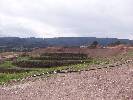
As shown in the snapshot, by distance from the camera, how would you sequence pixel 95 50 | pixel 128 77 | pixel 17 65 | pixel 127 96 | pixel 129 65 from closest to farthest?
pixel 127 96
pixel 128 77
pixel 129 65
pixel 17 65
pixel 95 50

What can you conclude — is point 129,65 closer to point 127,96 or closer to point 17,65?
point 127,96

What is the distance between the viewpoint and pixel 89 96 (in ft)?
71.9

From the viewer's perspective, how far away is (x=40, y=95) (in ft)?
76.1

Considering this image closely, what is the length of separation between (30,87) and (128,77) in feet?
19.4

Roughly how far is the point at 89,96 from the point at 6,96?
4.90 meters

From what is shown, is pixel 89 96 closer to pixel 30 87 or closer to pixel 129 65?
pixel 30 87

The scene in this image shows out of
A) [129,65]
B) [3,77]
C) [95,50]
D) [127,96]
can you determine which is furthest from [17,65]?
[127,96]

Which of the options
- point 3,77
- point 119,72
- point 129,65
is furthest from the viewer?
point 3,77

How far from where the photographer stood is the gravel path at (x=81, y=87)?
72.1 feet

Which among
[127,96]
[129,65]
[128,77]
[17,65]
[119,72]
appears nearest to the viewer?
[127,96]

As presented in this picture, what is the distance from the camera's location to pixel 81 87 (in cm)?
2414

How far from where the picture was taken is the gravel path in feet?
72.1

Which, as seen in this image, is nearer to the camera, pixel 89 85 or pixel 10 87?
pixel 89 85

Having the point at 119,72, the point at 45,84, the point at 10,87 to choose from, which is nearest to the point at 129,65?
the point at 119,72
